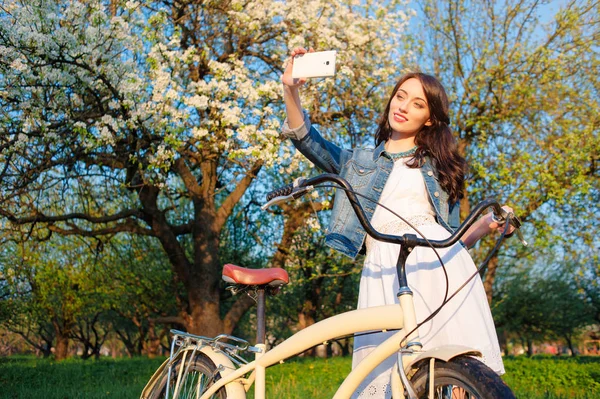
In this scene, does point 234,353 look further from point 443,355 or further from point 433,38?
point 433,38

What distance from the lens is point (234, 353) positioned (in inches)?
133

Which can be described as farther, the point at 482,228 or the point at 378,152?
the point at 378,152

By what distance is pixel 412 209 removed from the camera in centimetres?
321

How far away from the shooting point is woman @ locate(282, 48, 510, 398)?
2.95 m

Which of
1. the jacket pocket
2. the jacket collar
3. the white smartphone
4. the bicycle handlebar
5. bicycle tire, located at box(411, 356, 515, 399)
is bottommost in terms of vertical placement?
bicycle tire, located at box(411, 356, 515, 399)

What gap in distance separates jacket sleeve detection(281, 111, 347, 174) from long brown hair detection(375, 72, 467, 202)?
0.40m

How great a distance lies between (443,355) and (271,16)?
34.2 ft

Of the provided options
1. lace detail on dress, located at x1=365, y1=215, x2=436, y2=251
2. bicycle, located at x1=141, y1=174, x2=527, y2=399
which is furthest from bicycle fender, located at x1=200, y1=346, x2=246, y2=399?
lace detail on dress, located at x1=365, y1=215, x2=436, y2=251

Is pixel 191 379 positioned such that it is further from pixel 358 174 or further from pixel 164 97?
pixel 164 97

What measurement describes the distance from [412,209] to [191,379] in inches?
57.5

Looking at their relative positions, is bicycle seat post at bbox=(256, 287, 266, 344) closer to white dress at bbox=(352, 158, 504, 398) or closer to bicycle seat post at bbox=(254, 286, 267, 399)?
bicycle seat post at bbox=(254, 286, 267, 399)

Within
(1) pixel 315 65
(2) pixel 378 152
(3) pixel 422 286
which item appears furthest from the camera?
(2) pixel 378 152

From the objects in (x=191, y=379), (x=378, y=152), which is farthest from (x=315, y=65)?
(x=191, y=379)

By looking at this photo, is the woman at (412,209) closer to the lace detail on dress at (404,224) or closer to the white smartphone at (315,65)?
the lace detail on dress at (404,224)
